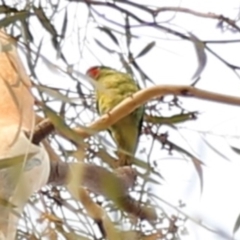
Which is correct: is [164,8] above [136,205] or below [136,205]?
above

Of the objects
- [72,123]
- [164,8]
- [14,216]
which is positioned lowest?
[14,216]

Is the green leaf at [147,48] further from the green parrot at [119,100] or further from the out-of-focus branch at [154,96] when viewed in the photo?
the green parrot at [119,100]

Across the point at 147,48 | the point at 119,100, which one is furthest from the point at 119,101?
the point at 147,48

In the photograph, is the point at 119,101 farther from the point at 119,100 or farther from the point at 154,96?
the point at 154,96

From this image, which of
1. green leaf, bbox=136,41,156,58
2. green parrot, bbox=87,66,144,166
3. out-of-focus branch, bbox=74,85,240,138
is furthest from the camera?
green parrot, bbox=87,66,144,166

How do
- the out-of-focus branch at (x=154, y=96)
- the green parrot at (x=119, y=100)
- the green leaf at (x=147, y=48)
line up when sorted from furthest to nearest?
the green parrot at (x=119, y=100), the green leaf at (x=147, y=48), the out-of-focus branch at (x=154, y=96)

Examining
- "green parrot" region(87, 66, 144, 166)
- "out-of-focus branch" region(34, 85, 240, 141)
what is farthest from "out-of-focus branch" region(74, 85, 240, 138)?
"green parrot" region(87, 66, 144, 166)

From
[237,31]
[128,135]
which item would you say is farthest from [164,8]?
[128,135]

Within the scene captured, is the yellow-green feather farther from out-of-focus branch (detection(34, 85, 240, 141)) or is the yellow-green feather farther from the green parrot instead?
out-of-focus branch (detection(34, 85, 240, 141))

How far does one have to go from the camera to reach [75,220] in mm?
641

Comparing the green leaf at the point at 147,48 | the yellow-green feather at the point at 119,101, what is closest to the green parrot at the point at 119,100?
the yellow-green feather at the point at 119,101

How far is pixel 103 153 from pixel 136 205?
0.27ft

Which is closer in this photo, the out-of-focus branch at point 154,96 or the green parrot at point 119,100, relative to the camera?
the out-of-focus branch at point 154,96

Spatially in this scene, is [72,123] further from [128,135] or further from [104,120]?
[128,135]
